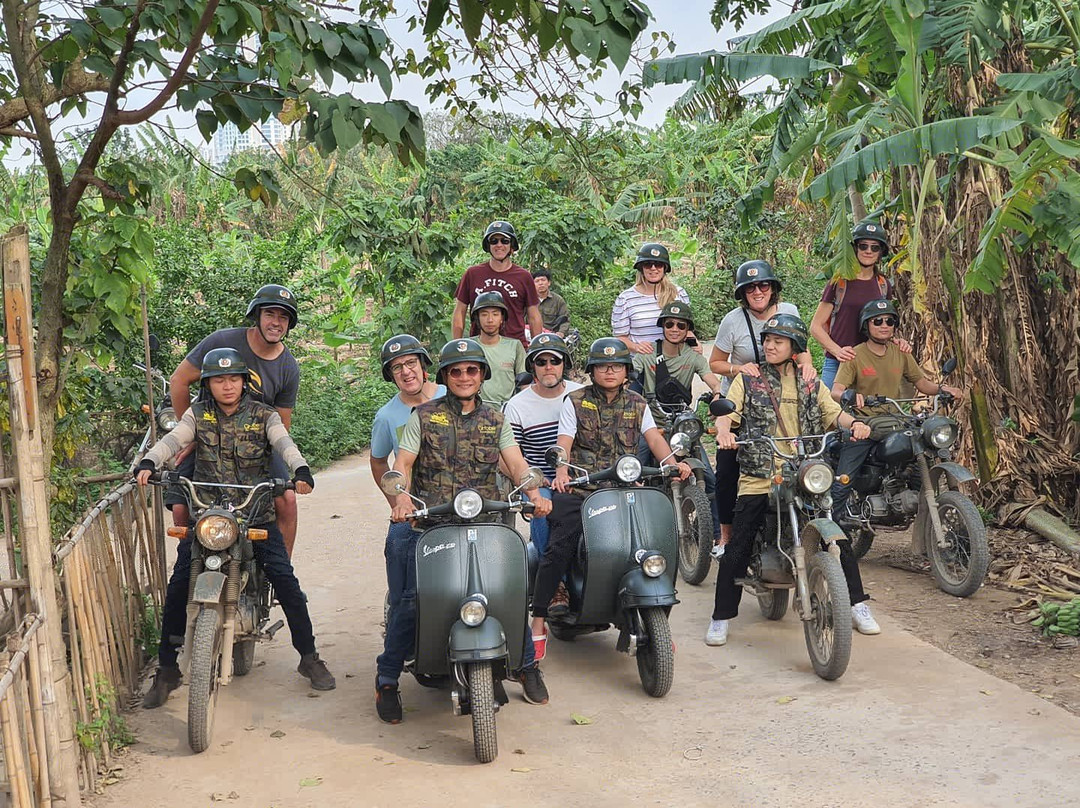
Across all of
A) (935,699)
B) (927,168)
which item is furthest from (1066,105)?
(935,699)

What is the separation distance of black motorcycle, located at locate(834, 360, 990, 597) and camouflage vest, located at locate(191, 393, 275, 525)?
11.1 ft

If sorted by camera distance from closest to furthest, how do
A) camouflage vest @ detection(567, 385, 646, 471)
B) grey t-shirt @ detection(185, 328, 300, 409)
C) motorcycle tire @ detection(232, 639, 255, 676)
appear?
camouflage vest @ detection(567, 385, 646, 471), motorcycle tire @ detection(232, 639, 255, 676), grey t-shirt @ detection(185, 328, 300, 409)

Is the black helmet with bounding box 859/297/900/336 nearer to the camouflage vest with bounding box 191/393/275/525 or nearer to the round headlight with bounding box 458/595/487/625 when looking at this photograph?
the round headlight with bounding box 458/595/487/625

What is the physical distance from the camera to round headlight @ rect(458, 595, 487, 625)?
5.08 meters

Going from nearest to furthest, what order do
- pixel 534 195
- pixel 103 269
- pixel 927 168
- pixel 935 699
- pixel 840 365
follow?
pixel 935 699 < pixel 103 269 < pixel 840 365 < pixel 927 168 < pixel 534 195

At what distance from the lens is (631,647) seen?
18.4ft

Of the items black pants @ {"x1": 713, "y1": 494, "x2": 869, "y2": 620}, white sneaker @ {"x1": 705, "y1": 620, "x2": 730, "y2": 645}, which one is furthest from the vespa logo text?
white sneaker @ {"x1": 705, "y1": 620, "x2": 730, "y2": 645}

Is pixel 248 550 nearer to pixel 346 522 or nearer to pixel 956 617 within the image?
pixel 956 617


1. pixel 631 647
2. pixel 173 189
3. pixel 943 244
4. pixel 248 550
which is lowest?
pixel 631 647

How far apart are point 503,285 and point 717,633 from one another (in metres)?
3.10

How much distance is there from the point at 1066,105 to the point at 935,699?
4342mm

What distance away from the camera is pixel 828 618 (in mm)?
5793

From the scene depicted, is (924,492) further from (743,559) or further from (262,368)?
(262,368)

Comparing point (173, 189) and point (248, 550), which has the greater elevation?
point (173, 189)
